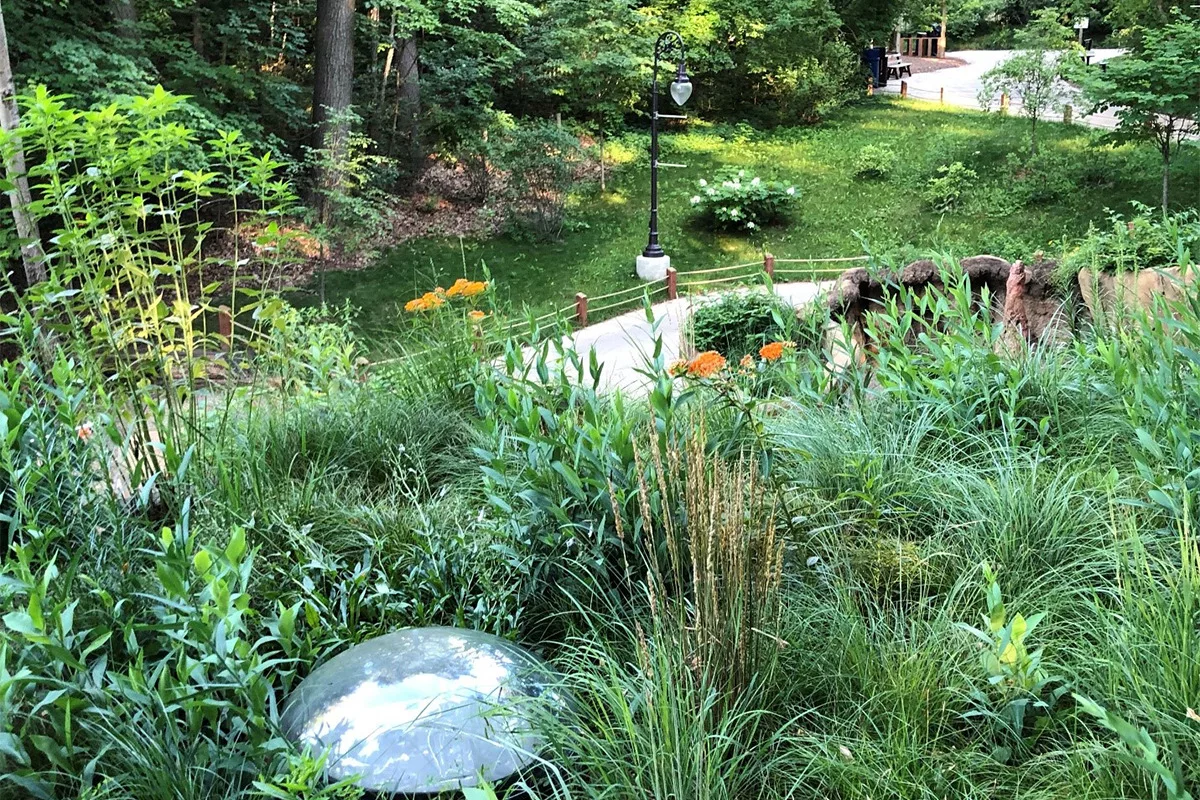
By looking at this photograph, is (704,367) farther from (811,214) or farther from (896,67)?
(896,67)

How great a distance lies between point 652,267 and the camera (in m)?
12.4

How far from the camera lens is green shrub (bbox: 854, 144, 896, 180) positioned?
49.1 feet

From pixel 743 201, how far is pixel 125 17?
8.24 meters

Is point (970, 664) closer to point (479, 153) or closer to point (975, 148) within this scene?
point (479, 153)

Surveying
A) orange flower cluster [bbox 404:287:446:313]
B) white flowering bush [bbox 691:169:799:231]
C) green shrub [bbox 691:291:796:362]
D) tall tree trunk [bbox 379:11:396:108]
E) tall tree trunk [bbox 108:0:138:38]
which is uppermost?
tall tree trunk [bbox 108:0:138:38]

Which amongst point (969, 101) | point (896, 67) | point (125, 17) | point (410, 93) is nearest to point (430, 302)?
point (125, 17)

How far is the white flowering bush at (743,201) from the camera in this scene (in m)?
13.6

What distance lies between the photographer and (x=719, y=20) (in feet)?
56.1

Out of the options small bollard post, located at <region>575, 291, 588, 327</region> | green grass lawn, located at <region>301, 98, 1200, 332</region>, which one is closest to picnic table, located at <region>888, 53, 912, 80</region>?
green grass lawn, located at <region>301, 98, 1200, 332</region>

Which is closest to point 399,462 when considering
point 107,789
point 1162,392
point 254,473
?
point 254,473

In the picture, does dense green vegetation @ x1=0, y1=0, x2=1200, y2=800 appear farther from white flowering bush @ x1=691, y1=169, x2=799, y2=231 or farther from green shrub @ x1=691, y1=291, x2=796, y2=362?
white flowering bush @ x1=691, y1=169, x2=799, y2=231

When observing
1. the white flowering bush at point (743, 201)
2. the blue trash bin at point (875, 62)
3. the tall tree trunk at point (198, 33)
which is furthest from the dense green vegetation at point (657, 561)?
the blue trash bin at point (875, 62)

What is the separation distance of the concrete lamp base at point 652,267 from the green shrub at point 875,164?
4.71 m

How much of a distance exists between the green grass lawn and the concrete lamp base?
178 mm
